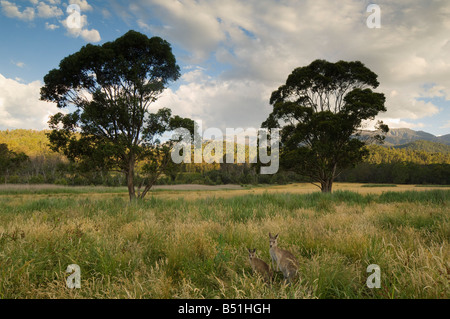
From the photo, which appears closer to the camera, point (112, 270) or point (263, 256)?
point (112, 270)

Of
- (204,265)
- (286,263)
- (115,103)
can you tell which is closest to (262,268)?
(286,263)

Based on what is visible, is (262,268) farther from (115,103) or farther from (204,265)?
(115,103)

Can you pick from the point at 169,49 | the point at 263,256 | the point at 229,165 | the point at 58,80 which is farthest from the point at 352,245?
the point at 229,165

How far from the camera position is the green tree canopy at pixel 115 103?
14.1 meters

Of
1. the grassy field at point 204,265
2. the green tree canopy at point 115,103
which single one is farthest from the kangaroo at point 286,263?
the green tree canopy at point 115,103

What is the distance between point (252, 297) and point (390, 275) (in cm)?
202

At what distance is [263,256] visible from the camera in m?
3.67

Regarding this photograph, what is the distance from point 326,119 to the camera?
20.0 meters

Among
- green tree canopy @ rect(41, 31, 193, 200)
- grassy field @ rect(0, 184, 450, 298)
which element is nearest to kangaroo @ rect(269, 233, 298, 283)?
grassy field @ rect(0, 184, 450, 298)

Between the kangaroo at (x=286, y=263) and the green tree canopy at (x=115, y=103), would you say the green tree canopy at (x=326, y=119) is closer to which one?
the green tree canopy at (x=115, y=103)

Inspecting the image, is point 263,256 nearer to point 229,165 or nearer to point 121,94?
point 121,94

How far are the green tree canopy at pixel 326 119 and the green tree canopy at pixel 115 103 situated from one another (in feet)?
35.2

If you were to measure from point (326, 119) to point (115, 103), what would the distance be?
18051 millimetres

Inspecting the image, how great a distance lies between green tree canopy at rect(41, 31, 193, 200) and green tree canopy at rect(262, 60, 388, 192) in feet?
35.2
